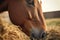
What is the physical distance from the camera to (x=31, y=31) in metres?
1.80

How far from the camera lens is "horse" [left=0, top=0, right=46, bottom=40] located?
5.96 ft

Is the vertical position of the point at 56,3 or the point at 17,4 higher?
the point at 17,4

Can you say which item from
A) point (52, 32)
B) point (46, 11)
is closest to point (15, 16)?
point (52, 32)

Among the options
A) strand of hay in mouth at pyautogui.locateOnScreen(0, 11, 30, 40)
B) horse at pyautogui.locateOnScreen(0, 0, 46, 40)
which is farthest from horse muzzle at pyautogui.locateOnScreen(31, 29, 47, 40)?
strand of hay in mouth at pyautogui.locateOnScreen(0, 11, 30, 40)

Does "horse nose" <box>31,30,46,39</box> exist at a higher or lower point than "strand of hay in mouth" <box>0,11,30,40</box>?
lower

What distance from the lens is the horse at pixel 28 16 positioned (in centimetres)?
182

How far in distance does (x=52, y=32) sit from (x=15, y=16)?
42 cm

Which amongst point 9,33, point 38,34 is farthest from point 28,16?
point 9,33

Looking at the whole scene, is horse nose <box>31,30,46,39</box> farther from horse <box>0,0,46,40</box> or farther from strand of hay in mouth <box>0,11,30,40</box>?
strand of hay in mouth <box>0,11,30,40</box>

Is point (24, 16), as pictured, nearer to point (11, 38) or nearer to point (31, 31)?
point (31, 31)

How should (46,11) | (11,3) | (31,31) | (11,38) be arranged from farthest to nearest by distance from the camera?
(46,11)
(11,3)
(31,31)
(11,38)

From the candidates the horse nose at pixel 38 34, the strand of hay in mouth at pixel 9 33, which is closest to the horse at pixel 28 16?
the horse nose at pixel 38 34

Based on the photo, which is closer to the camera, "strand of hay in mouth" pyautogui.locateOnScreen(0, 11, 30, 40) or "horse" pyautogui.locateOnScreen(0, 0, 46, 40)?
"strand of hay in mouth" pyautogui.locateOnScreen(0, 11, 30, 40)

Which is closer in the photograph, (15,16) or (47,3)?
(15,16)
